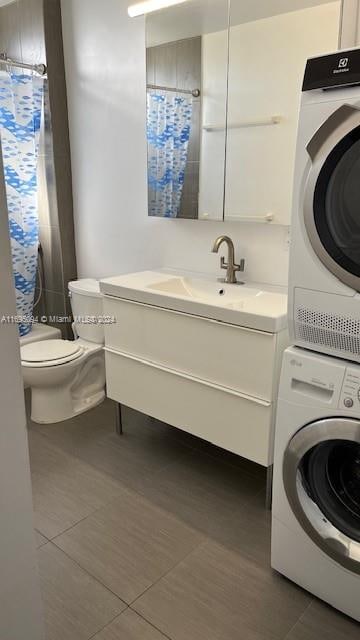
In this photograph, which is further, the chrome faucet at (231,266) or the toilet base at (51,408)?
the toilet base at (51,408)

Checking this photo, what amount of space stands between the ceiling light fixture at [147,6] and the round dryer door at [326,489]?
2.06m

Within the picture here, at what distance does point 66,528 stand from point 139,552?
327mm

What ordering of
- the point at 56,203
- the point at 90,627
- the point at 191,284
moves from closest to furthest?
1. the point at 90,627
2. the point at 191,284
3. the point at 56,203

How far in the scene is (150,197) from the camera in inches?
103

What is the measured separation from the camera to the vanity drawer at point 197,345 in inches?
71.0

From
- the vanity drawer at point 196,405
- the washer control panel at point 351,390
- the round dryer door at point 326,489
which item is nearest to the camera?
the washer control panel at point 351,390

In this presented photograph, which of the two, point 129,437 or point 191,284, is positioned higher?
point 191,284

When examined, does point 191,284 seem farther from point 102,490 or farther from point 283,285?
point 102,490

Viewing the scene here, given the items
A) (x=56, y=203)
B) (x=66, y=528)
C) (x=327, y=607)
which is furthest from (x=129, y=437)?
(x=56, y=203)

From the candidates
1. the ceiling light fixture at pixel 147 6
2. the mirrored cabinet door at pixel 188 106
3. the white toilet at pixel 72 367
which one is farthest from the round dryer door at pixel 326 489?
the ceiling light fixture at pixel 147 6

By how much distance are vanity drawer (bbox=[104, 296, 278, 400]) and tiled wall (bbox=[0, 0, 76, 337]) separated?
3.56 feet

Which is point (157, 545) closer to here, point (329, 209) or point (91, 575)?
point (91, 575)

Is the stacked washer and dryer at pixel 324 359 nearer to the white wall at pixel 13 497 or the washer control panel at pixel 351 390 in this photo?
the washer control panel at pixel 351 390

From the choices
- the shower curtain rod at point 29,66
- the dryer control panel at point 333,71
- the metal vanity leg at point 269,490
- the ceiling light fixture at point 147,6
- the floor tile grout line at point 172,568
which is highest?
the ceiling light fixture at point 147,6
